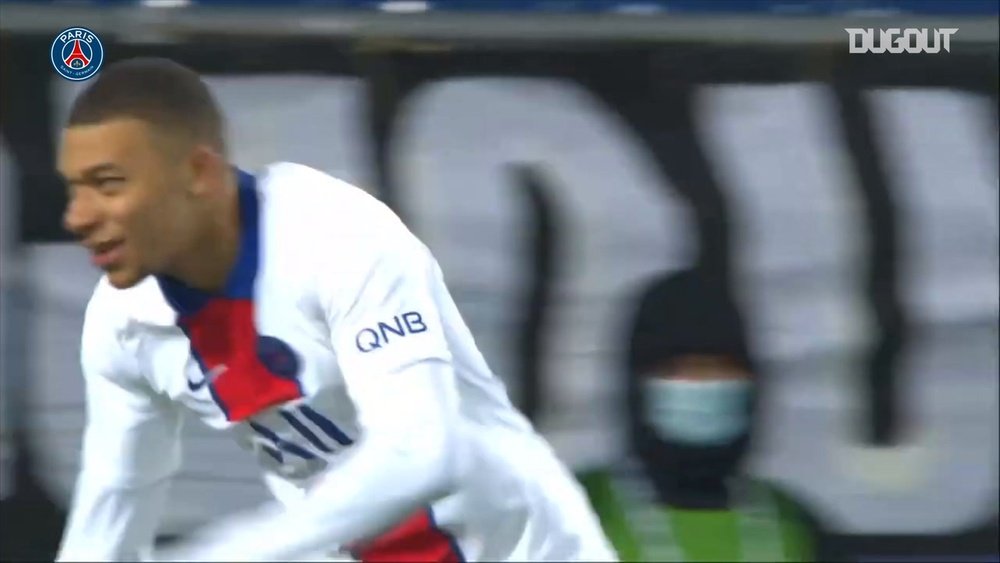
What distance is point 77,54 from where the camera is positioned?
298cm

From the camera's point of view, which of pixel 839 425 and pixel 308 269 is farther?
pixel 839 425

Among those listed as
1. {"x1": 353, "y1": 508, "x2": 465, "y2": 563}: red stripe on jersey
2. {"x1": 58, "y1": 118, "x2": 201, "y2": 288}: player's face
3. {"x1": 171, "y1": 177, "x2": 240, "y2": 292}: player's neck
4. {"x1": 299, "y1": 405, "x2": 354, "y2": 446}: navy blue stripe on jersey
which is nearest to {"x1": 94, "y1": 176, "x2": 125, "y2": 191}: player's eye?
{"x1": 58, "y1": 118, "x2": 201, "y2": 288}: player's face

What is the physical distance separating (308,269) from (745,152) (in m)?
1.39

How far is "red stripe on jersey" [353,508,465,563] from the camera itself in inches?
84.3

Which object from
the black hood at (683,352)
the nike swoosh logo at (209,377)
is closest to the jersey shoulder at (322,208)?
the nike swoosh logo at (209,377)

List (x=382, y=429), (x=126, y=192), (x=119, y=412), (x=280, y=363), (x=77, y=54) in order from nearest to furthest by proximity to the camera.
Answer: (x=382, y=429), (x=126, y=192), (x=280, y=363), (x=119, y=412), (x=77, y=54)

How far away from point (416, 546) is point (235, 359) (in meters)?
0.36

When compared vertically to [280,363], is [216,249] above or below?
above

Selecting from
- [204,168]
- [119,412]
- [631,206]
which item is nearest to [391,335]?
[204,168]

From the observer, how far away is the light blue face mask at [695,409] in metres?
3.09

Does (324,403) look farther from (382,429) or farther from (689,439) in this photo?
(689,439)

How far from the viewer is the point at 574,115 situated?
10.1 ft

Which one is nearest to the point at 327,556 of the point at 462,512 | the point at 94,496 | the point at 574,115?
the point at 462,512

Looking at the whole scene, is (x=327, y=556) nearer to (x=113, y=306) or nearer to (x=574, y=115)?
(x=113, y=306)
